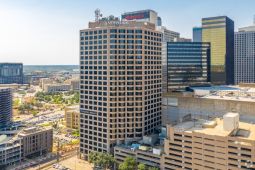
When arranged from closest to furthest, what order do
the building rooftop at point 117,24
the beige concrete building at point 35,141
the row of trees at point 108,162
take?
the row of trees at point 108,162 < the building rooftop at point 117,24 < the beige concrete building at point 35,141

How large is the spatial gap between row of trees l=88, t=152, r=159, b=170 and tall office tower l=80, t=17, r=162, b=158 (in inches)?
297

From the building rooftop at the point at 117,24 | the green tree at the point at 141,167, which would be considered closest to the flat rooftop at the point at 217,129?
the green tree at the point at 141,167

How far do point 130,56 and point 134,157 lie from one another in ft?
163

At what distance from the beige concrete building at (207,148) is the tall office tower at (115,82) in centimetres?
2130

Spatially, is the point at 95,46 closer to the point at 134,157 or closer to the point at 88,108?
the point at 88,108

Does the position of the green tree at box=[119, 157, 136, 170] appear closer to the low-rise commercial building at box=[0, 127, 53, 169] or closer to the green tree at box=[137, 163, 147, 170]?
the green tree at box=[137, 163, 147, 170]

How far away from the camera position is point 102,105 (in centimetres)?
14525

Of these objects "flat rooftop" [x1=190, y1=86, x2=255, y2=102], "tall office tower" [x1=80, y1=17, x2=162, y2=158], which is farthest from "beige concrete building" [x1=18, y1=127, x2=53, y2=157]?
"flat rooftop" [x1=190, y1=86, x2=255, y2=102]

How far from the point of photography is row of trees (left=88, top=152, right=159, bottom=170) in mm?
122238

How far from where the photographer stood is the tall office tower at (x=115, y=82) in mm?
143250

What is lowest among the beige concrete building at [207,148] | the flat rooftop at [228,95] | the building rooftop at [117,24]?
the beige concrete building at [207,148]

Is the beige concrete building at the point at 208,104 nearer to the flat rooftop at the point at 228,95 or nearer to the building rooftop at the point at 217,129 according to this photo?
the flat rooftop at the point at 228,95

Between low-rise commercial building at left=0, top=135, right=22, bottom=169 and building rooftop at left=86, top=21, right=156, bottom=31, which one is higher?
building rooftop at left=86, top=21, right=156, bottom=31

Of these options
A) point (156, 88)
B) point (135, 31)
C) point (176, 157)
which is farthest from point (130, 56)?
point (176, 157)
